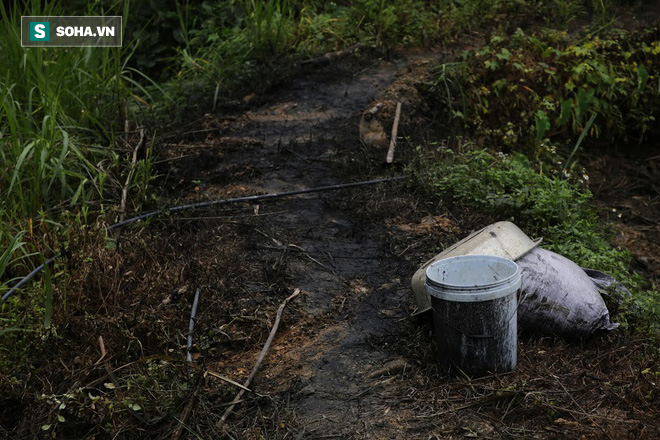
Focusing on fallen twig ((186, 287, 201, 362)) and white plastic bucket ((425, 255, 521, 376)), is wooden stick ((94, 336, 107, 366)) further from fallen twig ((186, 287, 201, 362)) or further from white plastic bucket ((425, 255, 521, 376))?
white plastic bucket ((425, 255, 521, 376))

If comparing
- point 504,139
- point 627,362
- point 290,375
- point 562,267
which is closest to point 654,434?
point 627,362

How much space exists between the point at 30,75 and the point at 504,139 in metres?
3.71

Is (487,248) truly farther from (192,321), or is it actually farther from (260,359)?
→ (192,321)

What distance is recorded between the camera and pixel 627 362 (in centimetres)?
324

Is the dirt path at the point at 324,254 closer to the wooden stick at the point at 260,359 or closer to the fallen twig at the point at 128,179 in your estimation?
the wooden stick at the point at 260,359

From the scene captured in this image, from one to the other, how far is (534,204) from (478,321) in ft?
5.96

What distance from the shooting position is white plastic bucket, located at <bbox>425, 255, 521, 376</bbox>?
9.71 feet

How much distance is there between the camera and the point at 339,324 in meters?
3.65

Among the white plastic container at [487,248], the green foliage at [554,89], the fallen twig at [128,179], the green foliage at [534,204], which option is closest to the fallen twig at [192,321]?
the fallen twig at [128,179]

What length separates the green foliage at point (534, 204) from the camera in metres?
4.11

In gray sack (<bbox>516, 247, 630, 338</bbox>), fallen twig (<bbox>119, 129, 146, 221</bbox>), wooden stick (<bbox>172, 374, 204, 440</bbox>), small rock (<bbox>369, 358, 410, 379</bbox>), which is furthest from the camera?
fallen twig (<bbox>119, 129, 146, 221</bbox>)

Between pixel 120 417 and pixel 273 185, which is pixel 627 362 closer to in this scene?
pixel 120 417

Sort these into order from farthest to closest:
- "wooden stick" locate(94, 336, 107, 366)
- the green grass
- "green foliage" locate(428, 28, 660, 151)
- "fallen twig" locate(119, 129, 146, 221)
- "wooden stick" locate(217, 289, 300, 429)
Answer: "green foliage" locate(428, 28, 660, 151) < "fallen twig" locate(119, 129, 146, 221) < the green grass < "wooden stick" locate(94, 336, 107, 366) < "wooden stick" locate(217, 289, 300, 429)

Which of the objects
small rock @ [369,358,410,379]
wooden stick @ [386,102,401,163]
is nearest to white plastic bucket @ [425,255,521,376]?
small rock @ [369,358,410,379]
